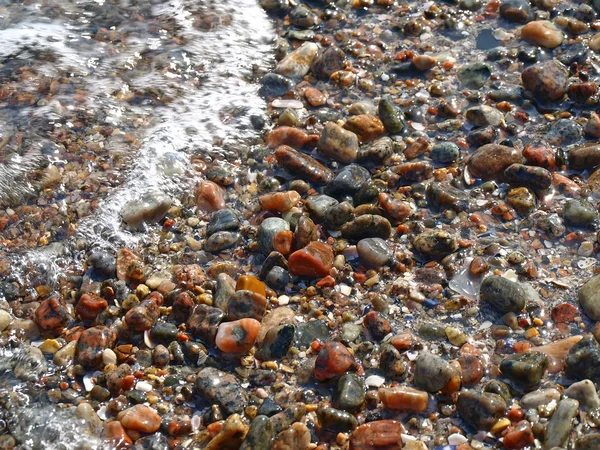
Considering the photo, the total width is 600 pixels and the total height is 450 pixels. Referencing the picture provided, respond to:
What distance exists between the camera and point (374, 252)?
391 centimetres

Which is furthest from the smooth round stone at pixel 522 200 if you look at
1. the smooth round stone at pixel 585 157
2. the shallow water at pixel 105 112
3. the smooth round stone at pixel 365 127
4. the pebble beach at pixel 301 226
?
the shallow water at pixel 105 112

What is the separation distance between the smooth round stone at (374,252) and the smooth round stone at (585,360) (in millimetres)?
1122

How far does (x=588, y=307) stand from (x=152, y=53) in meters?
3.94

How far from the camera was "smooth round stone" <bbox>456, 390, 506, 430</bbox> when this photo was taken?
309cm

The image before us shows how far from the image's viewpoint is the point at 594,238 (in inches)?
158

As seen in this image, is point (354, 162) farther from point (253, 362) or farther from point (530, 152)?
point (253, 362)

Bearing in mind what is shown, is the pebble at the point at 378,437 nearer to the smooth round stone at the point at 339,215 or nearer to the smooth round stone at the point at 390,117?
the smooth round stone at the point at 339,215

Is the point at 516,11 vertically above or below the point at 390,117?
above

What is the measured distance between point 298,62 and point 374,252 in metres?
2.10

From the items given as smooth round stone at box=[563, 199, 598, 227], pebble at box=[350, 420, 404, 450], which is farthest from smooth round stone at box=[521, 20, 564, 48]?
pebble at box=[350, 420, 404, 450]

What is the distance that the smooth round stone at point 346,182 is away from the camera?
430cm

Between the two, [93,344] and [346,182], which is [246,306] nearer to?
[93,344]

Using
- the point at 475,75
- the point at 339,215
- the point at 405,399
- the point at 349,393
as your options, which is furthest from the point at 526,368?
the point at 475,75

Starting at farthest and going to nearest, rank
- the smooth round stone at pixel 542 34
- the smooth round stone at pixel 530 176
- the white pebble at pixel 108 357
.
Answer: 1. the smooth round stone at pixel 542 34
2. the smooth round stone at pixel 530 176
3. the white pebble at pixel 108 357
